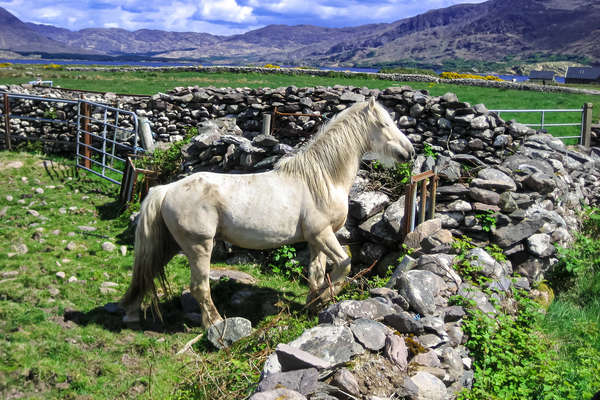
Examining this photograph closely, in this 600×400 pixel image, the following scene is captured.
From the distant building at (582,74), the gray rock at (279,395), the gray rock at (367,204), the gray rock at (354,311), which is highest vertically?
the distant building at (582,74)

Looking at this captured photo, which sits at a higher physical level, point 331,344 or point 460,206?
point 460,206

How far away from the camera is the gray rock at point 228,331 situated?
4.70 meters

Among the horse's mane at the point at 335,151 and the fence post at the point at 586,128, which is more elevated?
the fence post at the point at 586,128

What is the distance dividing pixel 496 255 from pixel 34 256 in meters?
6.65

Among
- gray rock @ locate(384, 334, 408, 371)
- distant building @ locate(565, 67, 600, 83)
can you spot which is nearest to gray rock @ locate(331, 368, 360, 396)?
gray rock @ locate(384, 334, 408, 371)

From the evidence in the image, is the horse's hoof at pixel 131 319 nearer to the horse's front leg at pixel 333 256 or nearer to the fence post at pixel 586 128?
the horse's front leg at pixel 333 256

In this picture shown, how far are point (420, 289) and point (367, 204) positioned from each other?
266 centimetres

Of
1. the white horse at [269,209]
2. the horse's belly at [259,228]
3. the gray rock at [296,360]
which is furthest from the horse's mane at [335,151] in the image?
the gray rock at [296,360]

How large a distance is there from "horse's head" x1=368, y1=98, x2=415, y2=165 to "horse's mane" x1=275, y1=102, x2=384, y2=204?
0.04 m

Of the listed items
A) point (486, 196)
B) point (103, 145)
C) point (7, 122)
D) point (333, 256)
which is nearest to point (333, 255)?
point (333, 256)

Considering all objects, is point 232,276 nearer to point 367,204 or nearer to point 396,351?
point 367,204

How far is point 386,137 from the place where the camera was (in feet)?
16.9

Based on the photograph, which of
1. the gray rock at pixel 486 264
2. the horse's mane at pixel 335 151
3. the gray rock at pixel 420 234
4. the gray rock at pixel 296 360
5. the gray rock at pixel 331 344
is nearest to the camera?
the gray rock at pixel 296 360

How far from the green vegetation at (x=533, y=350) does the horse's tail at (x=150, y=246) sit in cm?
327
